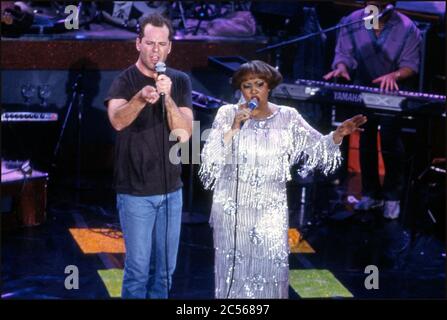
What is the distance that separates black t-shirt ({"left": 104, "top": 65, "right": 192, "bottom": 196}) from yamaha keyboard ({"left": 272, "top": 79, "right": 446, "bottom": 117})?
154cm

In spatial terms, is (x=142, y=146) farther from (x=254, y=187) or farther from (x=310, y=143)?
(x=310, y=143)

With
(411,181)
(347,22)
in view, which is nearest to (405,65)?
(347,22)

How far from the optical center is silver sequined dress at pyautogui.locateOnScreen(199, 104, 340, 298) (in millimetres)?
4949

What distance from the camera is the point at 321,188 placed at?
7.19m

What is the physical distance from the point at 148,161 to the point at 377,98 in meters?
1.96

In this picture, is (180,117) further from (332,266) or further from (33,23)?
(33,23)

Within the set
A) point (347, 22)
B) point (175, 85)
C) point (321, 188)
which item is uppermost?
point (347, 22)

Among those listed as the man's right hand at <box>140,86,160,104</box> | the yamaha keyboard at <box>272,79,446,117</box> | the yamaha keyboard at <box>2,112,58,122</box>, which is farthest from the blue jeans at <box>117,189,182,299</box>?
Answer: the yamaha keyboard at <box>2,112,58,122</box>

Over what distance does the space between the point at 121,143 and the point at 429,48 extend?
392cm

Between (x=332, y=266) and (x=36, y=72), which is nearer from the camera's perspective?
(x=332, y=266)

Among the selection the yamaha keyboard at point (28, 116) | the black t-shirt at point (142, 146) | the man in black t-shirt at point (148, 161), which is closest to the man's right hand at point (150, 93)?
the man in black t-shirt at point (148, 161)

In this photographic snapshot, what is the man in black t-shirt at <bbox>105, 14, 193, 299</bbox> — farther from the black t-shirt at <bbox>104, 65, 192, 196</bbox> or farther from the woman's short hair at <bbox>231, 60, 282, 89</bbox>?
the woman's short hair at <bbox>231, 60, 282, 89</bbox>

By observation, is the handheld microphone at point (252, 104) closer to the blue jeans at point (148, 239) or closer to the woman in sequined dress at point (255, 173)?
the woman in sequined dress at point (255, 173)

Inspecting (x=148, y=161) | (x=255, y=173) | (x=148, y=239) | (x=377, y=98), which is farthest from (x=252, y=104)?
(x=377, y=98)
